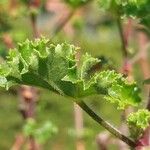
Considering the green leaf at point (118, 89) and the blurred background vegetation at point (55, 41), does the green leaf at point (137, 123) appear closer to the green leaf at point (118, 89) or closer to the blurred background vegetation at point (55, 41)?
the green leaf at point (118, 89)

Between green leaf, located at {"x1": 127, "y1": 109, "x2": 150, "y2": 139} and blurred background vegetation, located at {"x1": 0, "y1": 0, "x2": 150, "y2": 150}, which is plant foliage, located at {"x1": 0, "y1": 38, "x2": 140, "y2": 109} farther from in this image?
blurred background vegetation, located at {"x1": 0, "y1": 0, "x2": 150, "y2": 150}

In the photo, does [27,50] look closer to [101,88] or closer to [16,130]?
[101,88]

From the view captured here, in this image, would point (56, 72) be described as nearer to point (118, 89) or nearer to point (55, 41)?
point (118, 89)

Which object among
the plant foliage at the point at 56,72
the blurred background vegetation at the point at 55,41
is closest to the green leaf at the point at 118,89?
the plant foliage at the point at 56,72

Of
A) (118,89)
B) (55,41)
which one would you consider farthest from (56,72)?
(55,41)

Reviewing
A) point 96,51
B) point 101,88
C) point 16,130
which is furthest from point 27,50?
point 96,51
